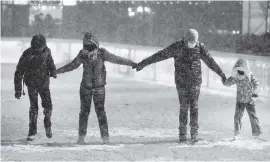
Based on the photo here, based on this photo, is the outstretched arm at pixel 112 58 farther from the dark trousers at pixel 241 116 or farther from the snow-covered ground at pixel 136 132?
the dark trousers at pixel 241 116

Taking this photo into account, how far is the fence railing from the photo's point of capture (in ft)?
45.1

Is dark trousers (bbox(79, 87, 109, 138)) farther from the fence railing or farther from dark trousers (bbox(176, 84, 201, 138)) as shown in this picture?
the fence railing

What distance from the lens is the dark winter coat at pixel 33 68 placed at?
7398mm

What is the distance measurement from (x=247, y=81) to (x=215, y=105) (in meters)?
4.47

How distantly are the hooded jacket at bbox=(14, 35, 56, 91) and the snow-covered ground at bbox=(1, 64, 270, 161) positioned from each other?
916mm

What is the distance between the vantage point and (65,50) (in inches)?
1260

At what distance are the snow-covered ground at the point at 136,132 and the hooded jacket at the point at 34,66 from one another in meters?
0.92

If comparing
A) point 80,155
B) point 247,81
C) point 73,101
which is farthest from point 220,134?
point 73,101

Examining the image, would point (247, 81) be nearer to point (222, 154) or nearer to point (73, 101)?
point (222, 154)

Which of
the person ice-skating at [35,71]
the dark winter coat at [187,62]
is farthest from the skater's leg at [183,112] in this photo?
the person ice-skating at [35,71]

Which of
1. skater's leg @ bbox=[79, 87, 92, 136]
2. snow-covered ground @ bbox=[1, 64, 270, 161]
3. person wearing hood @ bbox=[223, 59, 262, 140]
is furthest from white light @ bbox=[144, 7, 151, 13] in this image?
skater's leg @ bbox=[79, 87, 92, 136]

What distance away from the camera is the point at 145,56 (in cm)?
2139

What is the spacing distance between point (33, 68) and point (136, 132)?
84.4 inches

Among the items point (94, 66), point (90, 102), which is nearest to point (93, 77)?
point (94, 66)
